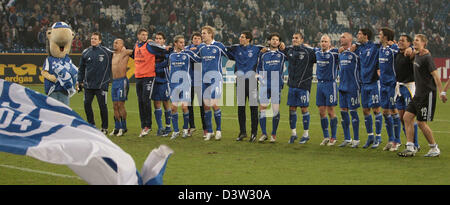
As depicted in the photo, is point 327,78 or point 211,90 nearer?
point 327,78

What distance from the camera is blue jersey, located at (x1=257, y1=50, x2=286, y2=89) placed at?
11586 millimetres

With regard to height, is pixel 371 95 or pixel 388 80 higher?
pixel 388 80

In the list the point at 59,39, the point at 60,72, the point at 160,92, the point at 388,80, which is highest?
the point at 59,39

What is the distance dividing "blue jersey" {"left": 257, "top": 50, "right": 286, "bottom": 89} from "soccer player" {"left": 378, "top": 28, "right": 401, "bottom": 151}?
72.8 inches

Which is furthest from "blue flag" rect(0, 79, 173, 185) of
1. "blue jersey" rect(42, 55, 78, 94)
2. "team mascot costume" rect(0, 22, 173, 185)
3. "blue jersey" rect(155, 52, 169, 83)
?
"blue jersey" rect(155, 52, 169, 83)

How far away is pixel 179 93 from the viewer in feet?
40.4

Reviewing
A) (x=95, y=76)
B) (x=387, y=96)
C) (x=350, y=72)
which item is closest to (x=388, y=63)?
(x=387, y=96)

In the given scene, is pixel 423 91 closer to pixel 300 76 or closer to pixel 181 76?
pixel 300 76

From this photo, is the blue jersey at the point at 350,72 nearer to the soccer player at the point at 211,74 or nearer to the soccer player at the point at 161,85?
the soccer player at the point at 211,74

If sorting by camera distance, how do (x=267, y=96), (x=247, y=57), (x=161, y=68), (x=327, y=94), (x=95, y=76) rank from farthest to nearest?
(x=161, y=68)
(x=95, y=76)
(x=247, y=57)
(x=267, y=96)
(x=327, y=94)

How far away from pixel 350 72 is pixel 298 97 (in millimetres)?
1013

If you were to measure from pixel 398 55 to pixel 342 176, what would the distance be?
294cm

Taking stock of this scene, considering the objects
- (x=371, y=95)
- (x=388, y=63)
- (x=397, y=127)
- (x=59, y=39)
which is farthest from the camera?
(x=371, y=95)
